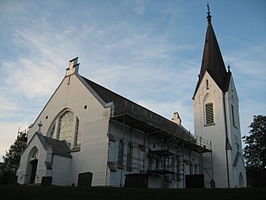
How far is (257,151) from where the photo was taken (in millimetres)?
41781

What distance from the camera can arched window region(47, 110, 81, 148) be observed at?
1123 inches

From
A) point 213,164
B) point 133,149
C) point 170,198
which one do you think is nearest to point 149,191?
point 170,198

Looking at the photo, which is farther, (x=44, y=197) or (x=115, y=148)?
(x=115, y=148)

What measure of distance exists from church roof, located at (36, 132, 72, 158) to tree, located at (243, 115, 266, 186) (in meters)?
25.7

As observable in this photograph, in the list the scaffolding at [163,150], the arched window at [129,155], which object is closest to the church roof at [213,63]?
the scaffolding at [163,150]

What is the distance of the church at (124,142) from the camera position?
25.4 m

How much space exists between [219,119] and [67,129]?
754 inches

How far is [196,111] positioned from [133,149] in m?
15.9

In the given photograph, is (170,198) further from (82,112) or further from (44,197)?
(82,112)

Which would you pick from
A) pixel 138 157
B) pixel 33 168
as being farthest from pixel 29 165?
pixel 138 157

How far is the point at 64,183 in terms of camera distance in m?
26.3

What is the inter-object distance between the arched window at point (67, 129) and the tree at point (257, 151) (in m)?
24.9

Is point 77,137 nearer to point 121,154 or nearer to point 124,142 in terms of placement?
point 124,142

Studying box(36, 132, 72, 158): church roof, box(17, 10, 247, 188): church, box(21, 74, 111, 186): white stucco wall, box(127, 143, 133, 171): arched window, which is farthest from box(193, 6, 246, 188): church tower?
box(36, 132, 72, 158): church roof
